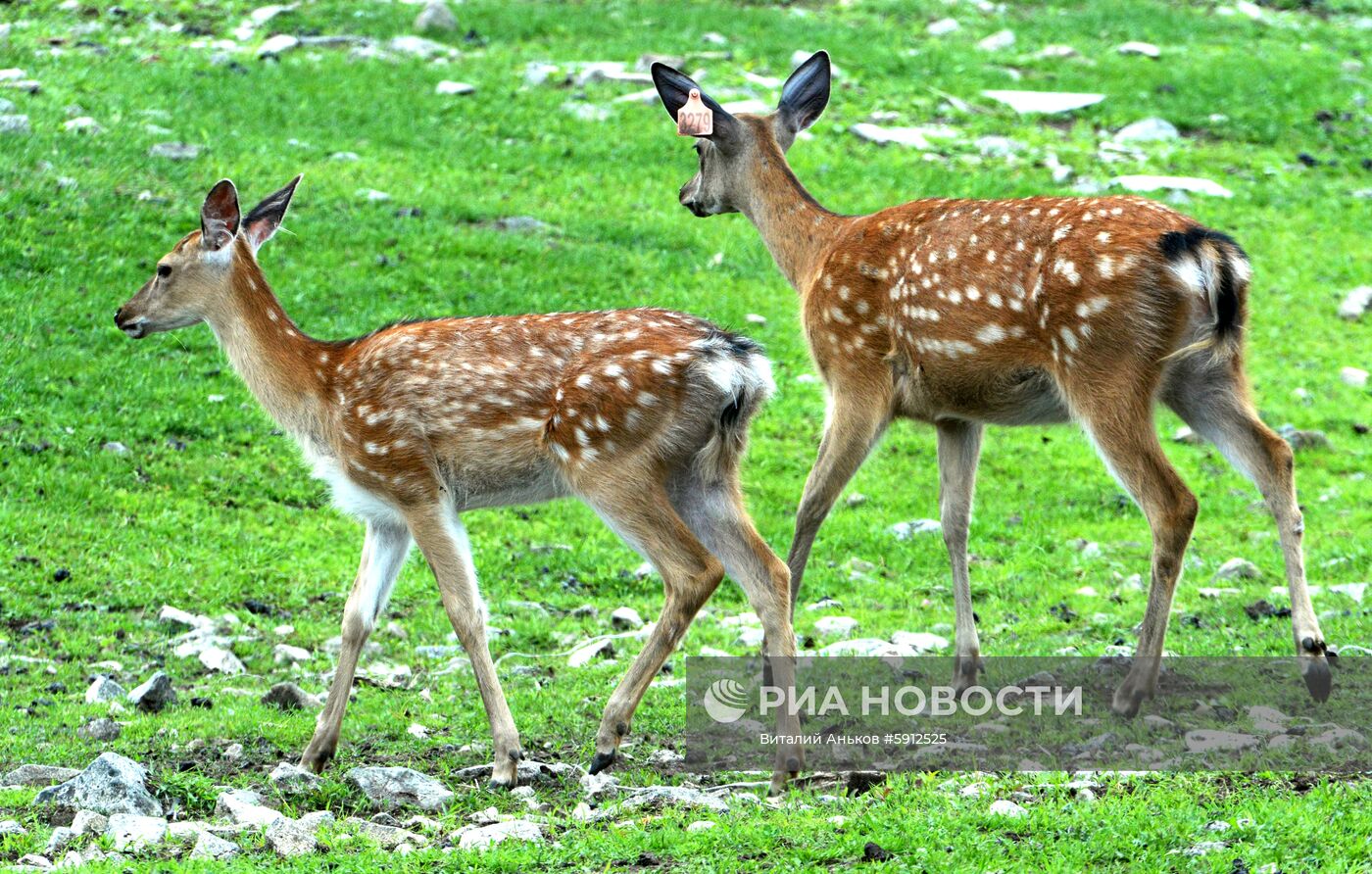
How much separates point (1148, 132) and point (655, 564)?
1310 cm

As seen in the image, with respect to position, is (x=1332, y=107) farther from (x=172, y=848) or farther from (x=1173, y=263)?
(x=172, y=848)

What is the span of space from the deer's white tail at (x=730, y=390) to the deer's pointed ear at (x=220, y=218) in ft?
8.31

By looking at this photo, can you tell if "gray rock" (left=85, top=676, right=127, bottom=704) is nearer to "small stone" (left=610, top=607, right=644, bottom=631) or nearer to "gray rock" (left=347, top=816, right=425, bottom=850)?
"gray rock" (left=347, top=816, right=425, bottom=850)

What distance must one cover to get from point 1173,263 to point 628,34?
13.8m

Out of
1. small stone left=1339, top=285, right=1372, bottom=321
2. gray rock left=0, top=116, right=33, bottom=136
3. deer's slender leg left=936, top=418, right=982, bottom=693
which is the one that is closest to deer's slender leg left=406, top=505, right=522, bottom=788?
deer's slender leg left=936, top=418, right=982, bottom=693

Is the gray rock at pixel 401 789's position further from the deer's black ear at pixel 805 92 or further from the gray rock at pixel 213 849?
the deer's black ear at pixel 805 92

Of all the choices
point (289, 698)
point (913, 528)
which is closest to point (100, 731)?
point (289, 698)

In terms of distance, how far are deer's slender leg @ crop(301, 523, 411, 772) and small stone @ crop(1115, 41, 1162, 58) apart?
1550cm

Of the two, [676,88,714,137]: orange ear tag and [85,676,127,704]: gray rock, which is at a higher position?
[676,88,714,137]: orange ear tag

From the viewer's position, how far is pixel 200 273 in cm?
841

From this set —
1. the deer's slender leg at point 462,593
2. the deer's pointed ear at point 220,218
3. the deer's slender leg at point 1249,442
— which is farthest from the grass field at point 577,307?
the deer's pointed ear at point 220,218

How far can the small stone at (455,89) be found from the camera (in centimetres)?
1827

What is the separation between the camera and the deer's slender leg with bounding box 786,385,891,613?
8312mm

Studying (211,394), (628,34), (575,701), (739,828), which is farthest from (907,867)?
(628,34)
